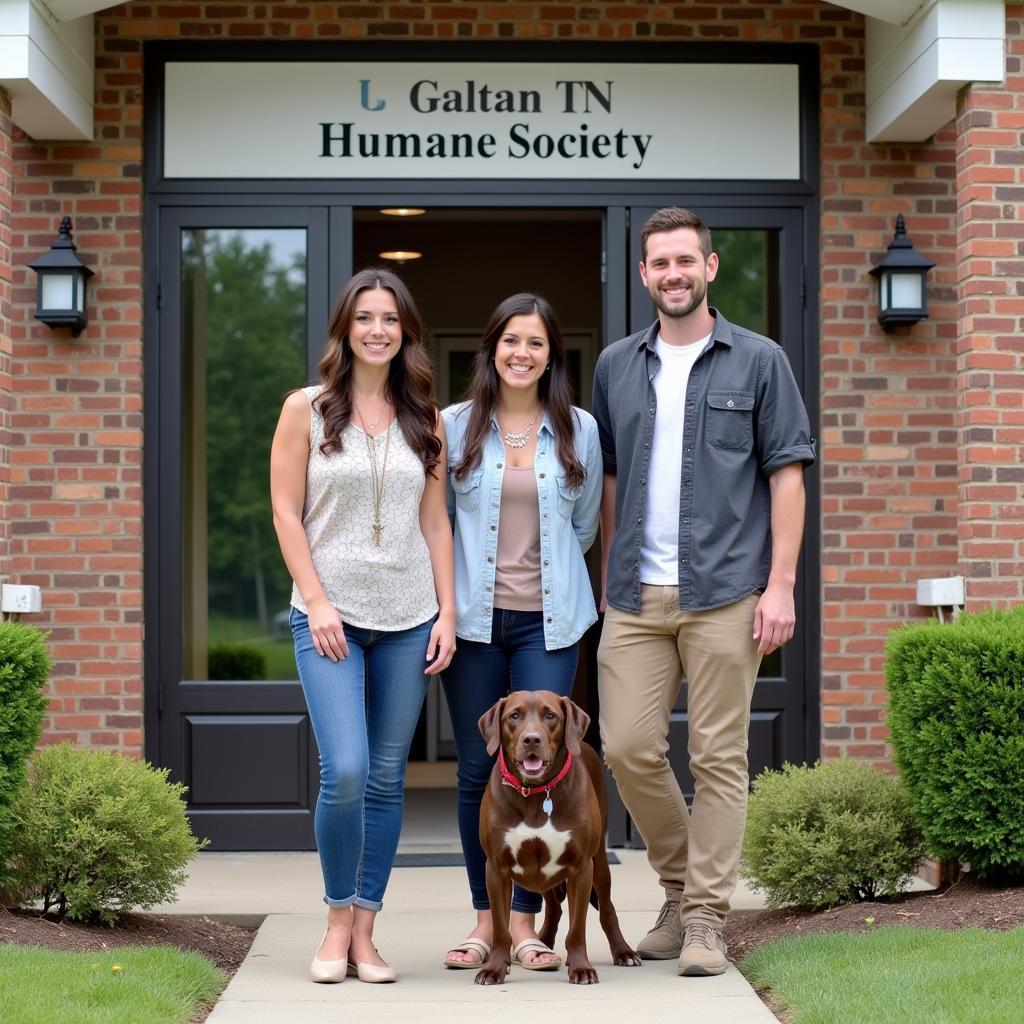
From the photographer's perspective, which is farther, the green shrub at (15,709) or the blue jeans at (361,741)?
the green shrub at (15,709)

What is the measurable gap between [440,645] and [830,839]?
1.54 meters

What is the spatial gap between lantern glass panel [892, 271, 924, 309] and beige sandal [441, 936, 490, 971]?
3485 millimetres

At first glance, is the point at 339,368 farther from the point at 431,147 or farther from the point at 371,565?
the point at 431,147

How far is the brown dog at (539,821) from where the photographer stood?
159 inches

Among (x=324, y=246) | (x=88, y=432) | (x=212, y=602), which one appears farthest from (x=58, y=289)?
(x=212, y=602)

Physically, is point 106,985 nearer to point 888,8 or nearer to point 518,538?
point 518,538

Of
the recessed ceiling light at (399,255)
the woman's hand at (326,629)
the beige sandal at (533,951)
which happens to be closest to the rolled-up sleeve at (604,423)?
the woman's hand at (326,629)

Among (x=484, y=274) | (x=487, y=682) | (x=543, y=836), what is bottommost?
(x=543, y=836)

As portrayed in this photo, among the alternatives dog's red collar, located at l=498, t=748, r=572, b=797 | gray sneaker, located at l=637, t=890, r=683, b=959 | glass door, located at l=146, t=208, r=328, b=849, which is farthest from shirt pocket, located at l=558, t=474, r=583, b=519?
glass door, located at l=146, t=208, r=328, b=849

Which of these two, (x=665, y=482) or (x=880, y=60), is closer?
(x=665, y=482)

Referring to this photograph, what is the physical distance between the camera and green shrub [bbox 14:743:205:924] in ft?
15.4

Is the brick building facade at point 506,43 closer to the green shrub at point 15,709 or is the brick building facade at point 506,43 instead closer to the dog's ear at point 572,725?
the green shrub at point 15,709

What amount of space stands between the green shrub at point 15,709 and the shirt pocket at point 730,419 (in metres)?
2.26

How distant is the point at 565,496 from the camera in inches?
172
